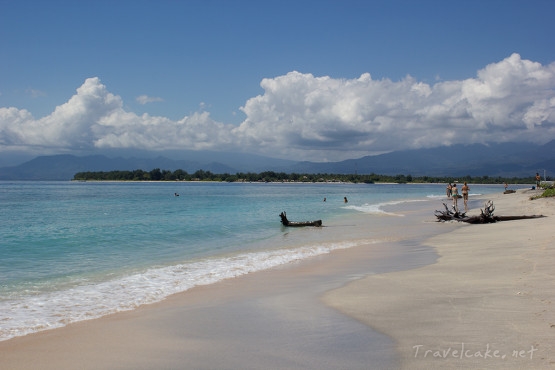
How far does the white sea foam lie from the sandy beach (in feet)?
1.96

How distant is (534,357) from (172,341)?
193 inches

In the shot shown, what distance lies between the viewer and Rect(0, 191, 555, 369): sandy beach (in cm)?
549

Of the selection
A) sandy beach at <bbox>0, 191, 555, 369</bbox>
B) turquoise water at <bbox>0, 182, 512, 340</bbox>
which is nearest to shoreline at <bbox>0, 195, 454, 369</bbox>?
sandy beach at <bbox>0, 191, 555, 369</bbox>

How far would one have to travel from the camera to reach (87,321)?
8.02m

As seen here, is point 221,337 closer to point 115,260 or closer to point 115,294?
point 115,294

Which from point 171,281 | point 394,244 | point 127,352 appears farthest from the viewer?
point 394,244

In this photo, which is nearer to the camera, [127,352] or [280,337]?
[127,352]

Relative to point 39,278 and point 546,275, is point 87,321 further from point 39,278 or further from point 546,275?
point 546,275

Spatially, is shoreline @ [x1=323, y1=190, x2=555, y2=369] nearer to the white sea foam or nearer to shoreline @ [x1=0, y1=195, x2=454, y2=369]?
shoreline @ [x1=0, y1=195, x2=454, y2=369]

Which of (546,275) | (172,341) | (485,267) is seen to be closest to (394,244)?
(485,267)

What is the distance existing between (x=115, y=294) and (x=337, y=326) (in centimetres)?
596

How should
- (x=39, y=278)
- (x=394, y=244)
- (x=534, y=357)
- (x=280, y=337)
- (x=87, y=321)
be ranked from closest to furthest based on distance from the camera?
(x=534, y=357)
(x=280, y=337)
(x=87, y=321)
(x=39, y=278)
(x=394, y=244)

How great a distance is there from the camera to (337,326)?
699cm

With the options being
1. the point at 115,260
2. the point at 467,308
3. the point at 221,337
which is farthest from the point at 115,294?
the point at 467,308
